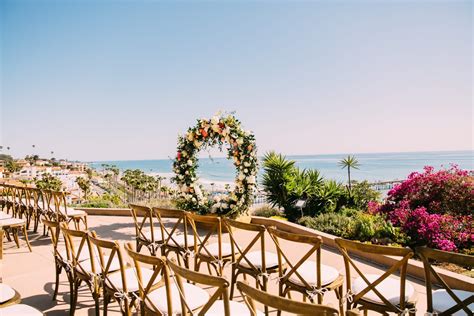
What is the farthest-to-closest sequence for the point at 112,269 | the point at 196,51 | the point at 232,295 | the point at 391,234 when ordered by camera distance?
the point at 196,51 < the point at 391,234 < the point at 232,295 < the point at 112,269

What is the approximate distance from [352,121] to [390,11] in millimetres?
82840

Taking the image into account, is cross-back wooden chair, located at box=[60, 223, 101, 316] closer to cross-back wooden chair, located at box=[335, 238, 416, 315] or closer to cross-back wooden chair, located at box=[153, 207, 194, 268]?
cross-back wooden chair, located at box=[153, 207, 194, 268]

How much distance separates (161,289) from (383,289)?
1787 mm

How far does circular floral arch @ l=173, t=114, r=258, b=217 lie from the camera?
7016 millimetres

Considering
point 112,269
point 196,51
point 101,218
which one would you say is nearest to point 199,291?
point 112,269

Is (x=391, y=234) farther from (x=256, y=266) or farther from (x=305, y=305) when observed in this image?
(x=305, y=305)

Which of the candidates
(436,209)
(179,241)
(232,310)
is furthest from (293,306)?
(436,209)

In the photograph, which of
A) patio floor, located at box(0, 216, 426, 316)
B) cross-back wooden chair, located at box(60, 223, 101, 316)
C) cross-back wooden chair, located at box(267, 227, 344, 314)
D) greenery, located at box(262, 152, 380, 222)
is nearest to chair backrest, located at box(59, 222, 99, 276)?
cross-back wooden chair, located at box(60, 223, 101, 316)

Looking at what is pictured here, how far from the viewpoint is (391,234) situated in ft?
18.3

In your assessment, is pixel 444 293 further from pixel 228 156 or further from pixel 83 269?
pixel 228 156

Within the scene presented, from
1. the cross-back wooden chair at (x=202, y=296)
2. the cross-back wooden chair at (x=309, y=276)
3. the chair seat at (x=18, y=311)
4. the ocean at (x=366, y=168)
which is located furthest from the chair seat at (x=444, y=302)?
the ocean at (x=366, y=168)

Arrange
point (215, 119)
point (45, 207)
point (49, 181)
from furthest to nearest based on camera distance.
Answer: point (49, 181) < point (215, 119) < point (45, 207)

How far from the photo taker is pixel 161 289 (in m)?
2.46

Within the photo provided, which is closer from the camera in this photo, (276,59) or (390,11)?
(390,11)
